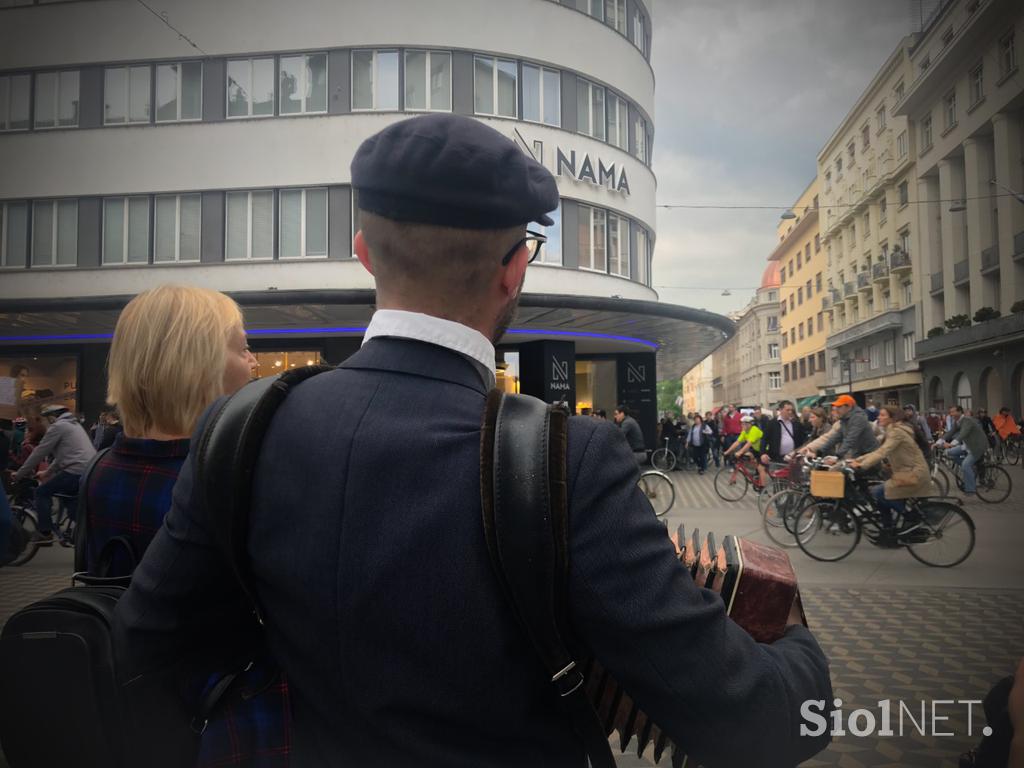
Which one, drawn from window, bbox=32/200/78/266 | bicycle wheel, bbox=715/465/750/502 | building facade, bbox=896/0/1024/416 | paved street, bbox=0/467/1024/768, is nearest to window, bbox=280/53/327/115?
window, bbox=32/200/78/266

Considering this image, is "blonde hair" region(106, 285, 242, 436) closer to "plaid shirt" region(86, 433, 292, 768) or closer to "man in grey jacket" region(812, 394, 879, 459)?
"plaid shirt" region(86, 433, 292, 768)

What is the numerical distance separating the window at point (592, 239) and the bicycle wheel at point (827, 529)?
46.0ft

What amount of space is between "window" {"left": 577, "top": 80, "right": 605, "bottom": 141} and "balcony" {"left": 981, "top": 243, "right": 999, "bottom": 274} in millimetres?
19238

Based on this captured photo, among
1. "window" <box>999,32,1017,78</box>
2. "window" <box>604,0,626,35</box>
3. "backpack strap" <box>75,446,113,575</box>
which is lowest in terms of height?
"backpack strap" <box>75,446,113,575</box>

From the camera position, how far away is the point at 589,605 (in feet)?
3.03

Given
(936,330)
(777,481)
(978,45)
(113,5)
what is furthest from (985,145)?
(113,5)

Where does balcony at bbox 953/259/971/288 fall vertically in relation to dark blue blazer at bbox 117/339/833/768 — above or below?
above

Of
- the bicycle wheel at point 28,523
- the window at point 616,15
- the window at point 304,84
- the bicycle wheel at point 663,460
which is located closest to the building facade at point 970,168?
the bicycle wheel at point 28,523

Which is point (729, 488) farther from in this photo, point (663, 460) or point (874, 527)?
point (663, 460)

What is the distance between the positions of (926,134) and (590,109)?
751 inches

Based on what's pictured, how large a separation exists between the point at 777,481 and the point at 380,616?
1202cm

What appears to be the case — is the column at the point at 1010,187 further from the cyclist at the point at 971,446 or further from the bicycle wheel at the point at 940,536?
the cyclist at the point at 971,446

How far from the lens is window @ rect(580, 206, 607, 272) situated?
2223cm

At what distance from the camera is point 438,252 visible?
1.10m
